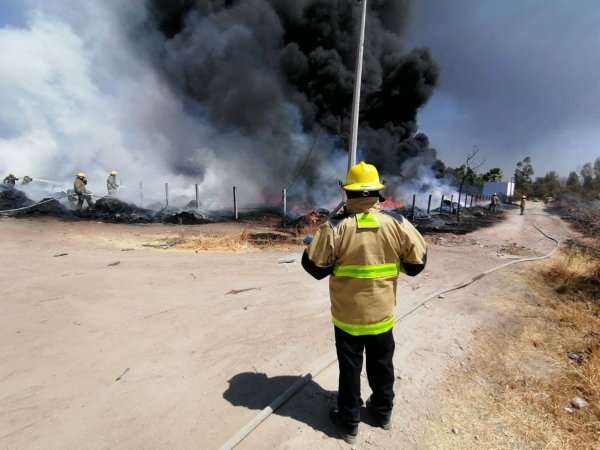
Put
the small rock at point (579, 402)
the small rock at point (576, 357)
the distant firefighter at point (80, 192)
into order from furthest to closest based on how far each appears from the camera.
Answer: the distant firefighter at point (80, 192), the small rock at point (576, 357), the small rock at point (579, 402)

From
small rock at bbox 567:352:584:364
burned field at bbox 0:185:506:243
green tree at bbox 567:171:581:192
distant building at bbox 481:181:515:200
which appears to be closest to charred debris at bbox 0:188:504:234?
burned field at bbox 0:185:506:243

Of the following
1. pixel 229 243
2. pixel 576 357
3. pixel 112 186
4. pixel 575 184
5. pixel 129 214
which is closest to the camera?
pixel 576 357

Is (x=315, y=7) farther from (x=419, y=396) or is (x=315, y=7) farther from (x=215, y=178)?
(x=419, y=396)

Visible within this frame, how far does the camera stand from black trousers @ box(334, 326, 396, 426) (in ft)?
7.38

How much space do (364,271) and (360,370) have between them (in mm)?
642

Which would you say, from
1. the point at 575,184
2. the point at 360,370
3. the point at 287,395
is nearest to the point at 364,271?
the point at 360,370

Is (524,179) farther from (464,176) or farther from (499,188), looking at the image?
(464,176)

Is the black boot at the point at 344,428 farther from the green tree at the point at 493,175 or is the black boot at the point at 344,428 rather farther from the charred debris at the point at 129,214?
the green tree at the point at 493,175

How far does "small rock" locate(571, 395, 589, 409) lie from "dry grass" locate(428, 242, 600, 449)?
0.08 ft

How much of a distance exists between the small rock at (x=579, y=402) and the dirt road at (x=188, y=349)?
867 mm

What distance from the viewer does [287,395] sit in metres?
2.60

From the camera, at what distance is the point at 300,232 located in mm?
10766

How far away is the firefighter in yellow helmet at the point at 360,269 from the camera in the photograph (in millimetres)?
2156

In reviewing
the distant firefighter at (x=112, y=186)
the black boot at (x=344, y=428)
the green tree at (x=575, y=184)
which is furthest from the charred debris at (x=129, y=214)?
the green tree at (x=575, y=184)
